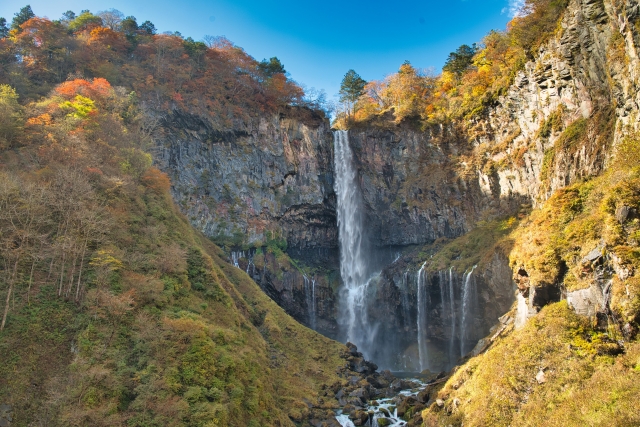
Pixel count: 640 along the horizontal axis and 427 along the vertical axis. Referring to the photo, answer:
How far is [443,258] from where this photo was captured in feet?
116

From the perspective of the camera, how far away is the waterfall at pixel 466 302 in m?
31.5

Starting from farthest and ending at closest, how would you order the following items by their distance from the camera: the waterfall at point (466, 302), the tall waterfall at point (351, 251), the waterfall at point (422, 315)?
the tall waterfall at point (351, 251) < the waterfall at point (422, 315) < the waterfall at point (466, 302)

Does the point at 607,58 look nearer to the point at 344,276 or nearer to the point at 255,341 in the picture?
the point at 255,341

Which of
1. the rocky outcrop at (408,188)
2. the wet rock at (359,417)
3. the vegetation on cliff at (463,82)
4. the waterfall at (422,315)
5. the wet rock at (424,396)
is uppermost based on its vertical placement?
the vegetation on cliff at (463,82)

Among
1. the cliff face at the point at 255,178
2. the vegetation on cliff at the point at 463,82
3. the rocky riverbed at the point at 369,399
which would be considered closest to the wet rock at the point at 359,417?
the rocky riverbed at the point at 369,399

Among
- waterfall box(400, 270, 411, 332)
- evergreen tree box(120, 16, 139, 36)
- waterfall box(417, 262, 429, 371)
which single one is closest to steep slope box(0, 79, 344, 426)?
waterfall box(417, 262, 429, 371)

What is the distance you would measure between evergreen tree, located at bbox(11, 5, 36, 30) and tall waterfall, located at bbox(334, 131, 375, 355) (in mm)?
35262

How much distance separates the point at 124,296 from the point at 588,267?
1859 centimetres

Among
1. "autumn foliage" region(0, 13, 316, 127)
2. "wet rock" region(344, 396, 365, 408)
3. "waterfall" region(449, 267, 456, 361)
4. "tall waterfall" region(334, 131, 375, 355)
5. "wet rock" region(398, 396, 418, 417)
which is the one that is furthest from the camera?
"tall waterfall" region(334, 131, 375, 355)

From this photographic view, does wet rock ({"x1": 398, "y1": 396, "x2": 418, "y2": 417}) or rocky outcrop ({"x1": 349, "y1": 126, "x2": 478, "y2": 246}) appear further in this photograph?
rocky outcrop ({"x1": 349, "y1": 126, "x2": 478, "y2": 246})

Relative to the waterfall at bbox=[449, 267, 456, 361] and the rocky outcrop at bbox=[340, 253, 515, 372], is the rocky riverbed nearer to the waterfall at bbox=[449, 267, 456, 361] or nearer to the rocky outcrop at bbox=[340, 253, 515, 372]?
the waterfall at bbox=[449, 267, 456, 361]

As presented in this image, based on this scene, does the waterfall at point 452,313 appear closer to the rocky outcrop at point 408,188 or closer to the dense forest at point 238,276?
the dense forest at point 238,276

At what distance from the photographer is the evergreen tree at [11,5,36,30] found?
136 feet

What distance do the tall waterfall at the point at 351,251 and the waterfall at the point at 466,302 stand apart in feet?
30.9
